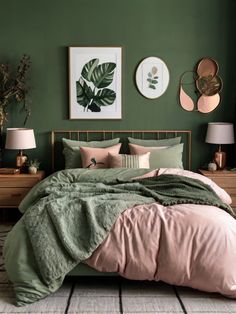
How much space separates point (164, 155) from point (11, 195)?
68.2 inches

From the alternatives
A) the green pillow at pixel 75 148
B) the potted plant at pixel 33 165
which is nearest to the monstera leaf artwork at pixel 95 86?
the green pillow at pixel 75 148

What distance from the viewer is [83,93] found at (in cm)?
525

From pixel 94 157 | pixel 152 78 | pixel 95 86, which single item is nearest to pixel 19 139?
pixel 94 157

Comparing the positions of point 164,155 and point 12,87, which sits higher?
point 12,87

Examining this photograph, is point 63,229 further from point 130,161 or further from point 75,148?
point 75,148

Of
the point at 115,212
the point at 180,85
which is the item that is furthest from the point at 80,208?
the point at 180,85

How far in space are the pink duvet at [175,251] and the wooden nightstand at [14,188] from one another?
6.55ft

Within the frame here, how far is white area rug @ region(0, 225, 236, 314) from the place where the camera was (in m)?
2.87

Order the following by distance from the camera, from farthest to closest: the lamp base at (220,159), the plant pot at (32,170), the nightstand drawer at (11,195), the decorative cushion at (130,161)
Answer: the lamp base at (220,159) → the plant pot at (32,170) → the nightstand drawer at (11,195) → the decorative cushion at (130,161)

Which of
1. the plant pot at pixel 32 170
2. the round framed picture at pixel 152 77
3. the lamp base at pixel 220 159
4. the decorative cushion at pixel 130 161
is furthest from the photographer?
the round framed picture at pixel 152 77

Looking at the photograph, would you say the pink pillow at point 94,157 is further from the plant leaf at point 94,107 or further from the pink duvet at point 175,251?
the pink duvet at point 175,251

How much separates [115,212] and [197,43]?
9.41 feet

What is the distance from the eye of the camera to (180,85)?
207 inches

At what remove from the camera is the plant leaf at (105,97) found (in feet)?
17.2
